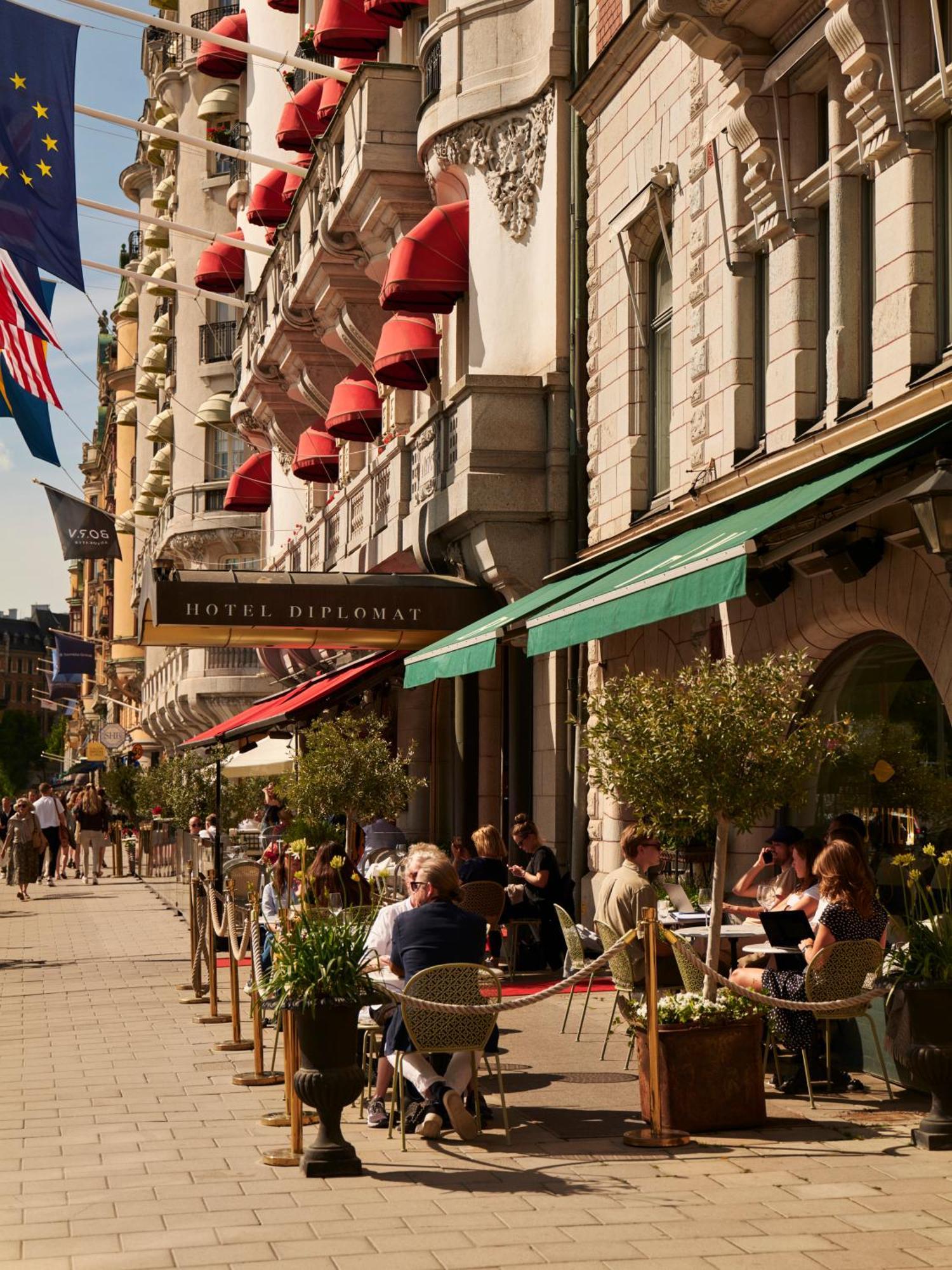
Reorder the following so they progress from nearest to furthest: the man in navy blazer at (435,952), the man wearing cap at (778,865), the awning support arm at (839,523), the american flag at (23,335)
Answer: the man in navy blazer at (435,952) < the awning support arm at (839,523) < the man wearing cap at (778,865) < the american flag at (23,335)

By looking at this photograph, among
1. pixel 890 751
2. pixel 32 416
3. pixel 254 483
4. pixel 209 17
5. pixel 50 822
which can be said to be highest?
pixel 209 17

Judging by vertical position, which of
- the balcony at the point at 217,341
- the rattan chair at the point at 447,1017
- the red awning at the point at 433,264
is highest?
the balcony at the point at 217,341

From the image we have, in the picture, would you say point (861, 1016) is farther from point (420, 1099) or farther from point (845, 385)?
point (845, 385)

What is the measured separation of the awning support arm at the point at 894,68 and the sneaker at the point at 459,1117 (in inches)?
293

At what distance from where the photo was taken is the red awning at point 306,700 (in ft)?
88.9

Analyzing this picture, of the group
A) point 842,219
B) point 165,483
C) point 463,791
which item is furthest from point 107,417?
point 842,219

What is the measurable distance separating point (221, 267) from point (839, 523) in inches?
1284

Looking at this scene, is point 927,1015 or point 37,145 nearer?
point 927,1015

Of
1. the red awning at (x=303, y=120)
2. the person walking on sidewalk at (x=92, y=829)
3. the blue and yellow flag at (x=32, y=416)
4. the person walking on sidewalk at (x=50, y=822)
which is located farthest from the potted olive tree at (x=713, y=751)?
the person walking on sidewalk at (x=92, y=829)

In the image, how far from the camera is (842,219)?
13820 mm

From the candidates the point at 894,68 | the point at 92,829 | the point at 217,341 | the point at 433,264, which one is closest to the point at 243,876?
the point at 433,264

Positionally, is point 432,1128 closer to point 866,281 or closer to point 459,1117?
point 459,1117

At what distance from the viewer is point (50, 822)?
36812 millimetres

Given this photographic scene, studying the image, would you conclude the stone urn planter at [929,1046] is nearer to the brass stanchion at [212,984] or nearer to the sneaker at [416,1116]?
the sneaker at [416,1116]
